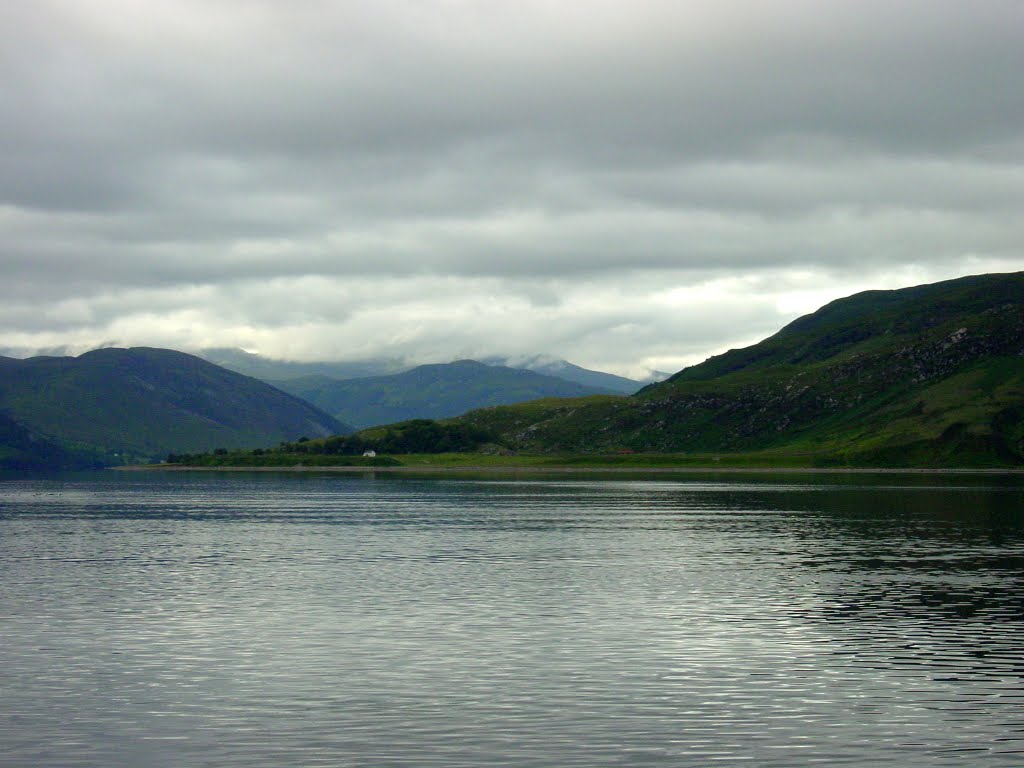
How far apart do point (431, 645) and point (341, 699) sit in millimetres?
11781

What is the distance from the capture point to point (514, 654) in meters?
54.4

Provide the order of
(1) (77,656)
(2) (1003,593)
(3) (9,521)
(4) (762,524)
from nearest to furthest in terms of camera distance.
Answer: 1. (1) (77,656)
2. (2) (1003,593)
3. (4) (762,524)
4. (3) (9,521)

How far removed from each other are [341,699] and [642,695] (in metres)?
12.1

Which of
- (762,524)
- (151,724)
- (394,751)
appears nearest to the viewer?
(394,751)

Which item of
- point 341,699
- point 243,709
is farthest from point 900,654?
point 243,709

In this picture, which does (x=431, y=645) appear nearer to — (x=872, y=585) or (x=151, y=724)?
(x=151, y=724)

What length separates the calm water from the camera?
38844mm

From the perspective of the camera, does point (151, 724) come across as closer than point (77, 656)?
Yes

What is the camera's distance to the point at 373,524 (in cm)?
14562

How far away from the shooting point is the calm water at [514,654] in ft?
127

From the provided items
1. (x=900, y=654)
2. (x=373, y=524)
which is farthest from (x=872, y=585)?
(x=373, y=524)

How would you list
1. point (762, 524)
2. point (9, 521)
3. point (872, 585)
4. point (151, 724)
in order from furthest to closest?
point (9, 521) < point (762, 524) < point (872, 585) < point (151, 724)

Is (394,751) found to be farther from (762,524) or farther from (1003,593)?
(762,524)

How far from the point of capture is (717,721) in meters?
41.8
